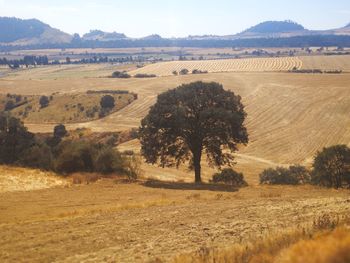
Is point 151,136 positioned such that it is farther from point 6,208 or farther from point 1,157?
point 6,208

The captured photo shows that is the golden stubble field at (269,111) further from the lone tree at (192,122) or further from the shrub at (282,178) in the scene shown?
the lone tree at (192,122)

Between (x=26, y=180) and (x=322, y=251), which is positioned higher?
(x=322, y=251)

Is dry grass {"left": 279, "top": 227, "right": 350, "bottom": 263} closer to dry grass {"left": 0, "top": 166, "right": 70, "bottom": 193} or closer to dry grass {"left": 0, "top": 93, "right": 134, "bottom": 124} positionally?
dry grass {"left": 0, "top": 166, "right": 70, "bottom": 193}

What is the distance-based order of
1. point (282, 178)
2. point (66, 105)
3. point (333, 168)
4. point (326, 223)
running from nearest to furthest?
point (326, 223) < point (333, 168) < point (282, 178) < point (66, 105)

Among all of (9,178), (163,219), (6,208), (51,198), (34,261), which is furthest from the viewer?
(9,178)

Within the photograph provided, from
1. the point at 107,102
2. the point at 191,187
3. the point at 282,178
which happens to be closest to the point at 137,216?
the point at 191,187

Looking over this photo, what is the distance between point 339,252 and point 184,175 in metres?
47.3

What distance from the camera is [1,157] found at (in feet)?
138

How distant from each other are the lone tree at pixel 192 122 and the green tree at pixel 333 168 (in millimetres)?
6479

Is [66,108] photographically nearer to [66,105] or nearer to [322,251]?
[66,105]

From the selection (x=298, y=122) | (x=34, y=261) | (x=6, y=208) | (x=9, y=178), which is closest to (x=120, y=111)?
(x=298, y=122)

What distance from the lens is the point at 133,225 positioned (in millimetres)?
17766

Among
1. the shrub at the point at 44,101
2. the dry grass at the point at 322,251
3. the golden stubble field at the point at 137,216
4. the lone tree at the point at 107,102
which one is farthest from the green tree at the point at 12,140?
the shrub at the point at 44,101

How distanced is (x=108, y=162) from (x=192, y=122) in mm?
7759
